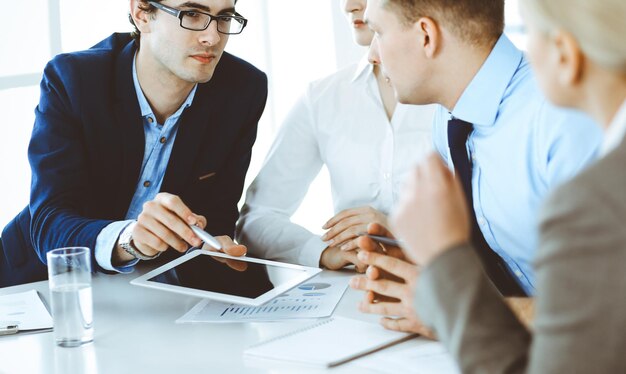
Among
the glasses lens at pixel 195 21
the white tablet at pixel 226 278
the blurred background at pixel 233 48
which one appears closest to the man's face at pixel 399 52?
Result: the white tablet at pixel 226 278

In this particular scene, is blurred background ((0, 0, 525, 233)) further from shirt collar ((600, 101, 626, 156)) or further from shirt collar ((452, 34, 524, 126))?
shirt collar ((600, 101, 626, 156))

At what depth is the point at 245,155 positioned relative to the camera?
8.48ft

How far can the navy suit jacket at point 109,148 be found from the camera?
2.28 m

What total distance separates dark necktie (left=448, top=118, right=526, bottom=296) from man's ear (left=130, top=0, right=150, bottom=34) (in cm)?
112

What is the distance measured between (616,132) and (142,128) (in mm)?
1722

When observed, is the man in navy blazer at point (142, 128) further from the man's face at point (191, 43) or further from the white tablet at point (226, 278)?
the white tablet at point (226, 278)

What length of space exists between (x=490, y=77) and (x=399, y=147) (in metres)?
0.68

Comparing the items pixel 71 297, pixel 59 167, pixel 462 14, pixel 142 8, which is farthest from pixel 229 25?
pixel 71 297

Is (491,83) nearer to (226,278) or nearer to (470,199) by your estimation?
(470,199)

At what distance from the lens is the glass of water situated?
1577mm

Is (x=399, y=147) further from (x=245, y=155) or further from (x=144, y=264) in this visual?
(x=144, y=264)

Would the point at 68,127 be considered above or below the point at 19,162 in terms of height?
above

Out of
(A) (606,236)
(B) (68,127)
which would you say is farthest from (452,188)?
(B) (68,127)

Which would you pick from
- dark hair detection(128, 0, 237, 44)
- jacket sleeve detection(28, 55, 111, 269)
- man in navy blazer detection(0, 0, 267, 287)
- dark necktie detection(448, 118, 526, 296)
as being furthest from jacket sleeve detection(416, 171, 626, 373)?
dark hair detection(128, 0, 237, 44)
